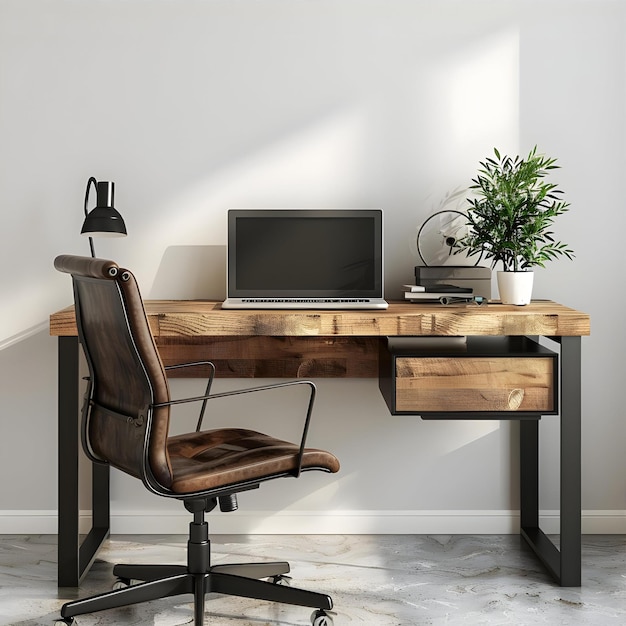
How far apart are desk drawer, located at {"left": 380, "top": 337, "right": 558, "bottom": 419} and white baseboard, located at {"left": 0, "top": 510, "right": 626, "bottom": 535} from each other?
799 mm

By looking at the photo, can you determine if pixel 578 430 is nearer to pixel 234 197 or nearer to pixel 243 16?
pixel 234 197

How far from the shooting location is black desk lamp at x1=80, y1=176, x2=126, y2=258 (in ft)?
8.97

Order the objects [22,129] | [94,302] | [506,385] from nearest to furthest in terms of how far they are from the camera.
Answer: [94,302], [506,385], [22,129]

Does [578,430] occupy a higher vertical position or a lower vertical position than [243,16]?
lower

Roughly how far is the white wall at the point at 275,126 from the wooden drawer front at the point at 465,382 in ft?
2.08

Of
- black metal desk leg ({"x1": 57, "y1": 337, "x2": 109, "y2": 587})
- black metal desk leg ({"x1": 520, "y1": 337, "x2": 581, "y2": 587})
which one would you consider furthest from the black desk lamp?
black metal desk leg ({"x1": 520, "y1": 337, "x2": 581, "y2": 587})

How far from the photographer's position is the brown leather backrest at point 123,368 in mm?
1941

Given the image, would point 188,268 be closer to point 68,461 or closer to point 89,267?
point 68,461

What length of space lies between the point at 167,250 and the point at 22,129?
0.70m

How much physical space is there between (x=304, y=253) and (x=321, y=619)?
1212mm

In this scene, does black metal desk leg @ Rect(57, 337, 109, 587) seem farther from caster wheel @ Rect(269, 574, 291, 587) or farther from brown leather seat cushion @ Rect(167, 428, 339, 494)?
caster wheel @ Rect(269, 574, 291, 587)

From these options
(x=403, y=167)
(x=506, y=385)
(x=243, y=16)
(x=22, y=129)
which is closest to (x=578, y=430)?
(x=506, y=385)

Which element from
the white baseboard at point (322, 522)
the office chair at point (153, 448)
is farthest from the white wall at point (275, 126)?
the office chair at point (153, 448)

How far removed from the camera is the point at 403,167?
3.02 meters
